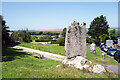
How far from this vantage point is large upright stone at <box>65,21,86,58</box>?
36.9 ft

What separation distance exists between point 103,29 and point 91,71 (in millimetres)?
44413

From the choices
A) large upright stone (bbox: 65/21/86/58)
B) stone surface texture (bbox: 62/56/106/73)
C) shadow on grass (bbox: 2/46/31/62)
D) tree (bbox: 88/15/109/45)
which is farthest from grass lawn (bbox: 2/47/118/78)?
tree (bbox: 88/15/109/45)

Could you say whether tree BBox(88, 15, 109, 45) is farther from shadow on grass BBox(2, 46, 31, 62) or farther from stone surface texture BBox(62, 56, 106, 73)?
stone surface texture BBox(62, 56, 106, 73)

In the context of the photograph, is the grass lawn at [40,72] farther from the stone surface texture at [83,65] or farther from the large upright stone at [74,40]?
the large upright stone at [74,40]

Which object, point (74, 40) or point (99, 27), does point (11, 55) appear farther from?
point (99, 27)

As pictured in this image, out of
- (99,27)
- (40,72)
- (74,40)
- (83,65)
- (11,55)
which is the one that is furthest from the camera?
(99,27)

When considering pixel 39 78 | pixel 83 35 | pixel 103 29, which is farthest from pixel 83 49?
pixel 103 29

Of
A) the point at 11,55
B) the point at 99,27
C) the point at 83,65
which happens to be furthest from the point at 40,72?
the point at 99,27

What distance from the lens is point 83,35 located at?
1155cm

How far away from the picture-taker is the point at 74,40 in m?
11.3

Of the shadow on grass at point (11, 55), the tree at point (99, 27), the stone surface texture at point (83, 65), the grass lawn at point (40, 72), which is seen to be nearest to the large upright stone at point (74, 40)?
the stone surface texture at point (83, 65)

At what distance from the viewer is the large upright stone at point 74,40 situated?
442 inches

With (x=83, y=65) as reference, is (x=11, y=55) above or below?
below

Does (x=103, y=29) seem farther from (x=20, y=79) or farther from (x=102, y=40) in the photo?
(x=20, y=79)
